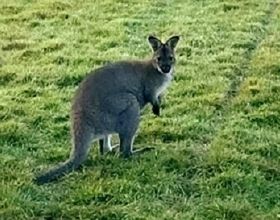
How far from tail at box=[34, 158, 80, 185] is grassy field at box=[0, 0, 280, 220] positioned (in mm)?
57

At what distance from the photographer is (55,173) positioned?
5676mm

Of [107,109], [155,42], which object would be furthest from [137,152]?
[155,42]

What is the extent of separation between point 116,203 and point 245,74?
11.0 ft

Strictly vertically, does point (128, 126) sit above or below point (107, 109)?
below

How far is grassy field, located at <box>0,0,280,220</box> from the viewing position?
5.43 m

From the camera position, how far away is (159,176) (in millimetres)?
5781

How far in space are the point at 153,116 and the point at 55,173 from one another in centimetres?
175

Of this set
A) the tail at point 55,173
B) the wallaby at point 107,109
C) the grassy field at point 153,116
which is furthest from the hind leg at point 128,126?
the tail at point 55,173

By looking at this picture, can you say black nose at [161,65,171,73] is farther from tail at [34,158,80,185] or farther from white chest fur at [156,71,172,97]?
tail at [34,158,80,185]

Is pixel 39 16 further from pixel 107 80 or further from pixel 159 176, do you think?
pixel 159 176

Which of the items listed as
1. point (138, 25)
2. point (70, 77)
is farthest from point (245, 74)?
point (138, 25)

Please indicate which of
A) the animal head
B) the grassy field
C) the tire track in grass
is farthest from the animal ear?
the tire track in grass

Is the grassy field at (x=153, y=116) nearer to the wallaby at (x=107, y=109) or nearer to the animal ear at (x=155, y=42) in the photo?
the wallaby at (x=107, y=109)

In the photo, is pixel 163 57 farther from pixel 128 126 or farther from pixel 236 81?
pixel 236 81
